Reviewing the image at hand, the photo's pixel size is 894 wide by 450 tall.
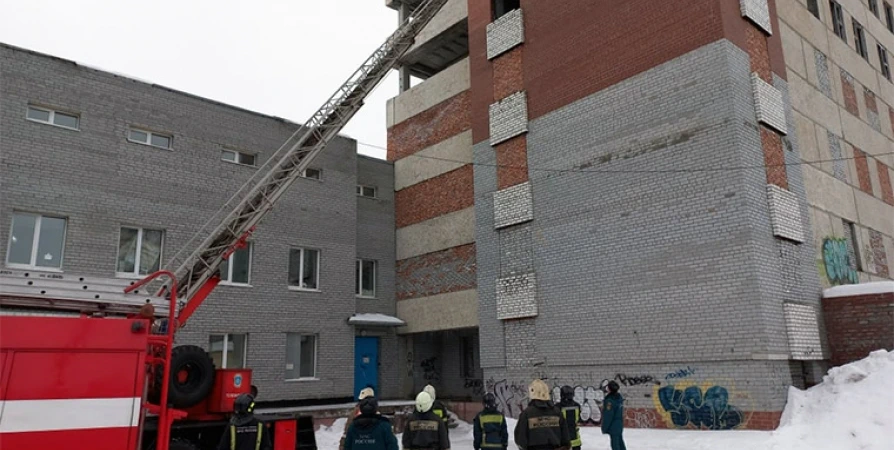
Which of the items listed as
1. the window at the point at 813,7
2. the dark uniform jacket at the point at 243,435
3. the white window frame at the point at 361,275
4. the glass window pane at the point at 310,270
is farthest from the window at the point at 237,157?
the window at the point at 813,7

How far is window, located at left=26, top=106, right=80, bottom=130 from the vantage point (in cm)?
1529

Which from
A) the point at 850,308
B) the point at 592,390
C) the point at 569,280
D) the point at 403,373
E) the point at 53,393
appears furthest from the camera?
the point at 403,373

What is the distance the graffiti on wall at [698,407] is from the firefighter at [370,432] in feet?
29.2

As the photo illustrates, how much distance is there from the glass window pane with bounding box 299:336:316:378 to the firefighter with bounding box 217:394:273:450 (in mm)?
12535

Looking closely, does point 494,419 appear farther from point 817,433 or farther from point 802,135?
point 802,135

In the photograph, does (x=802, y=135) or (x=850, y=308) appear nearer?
(x=850, y=308)

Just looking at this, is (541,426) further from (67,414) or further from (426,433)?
(67,414)

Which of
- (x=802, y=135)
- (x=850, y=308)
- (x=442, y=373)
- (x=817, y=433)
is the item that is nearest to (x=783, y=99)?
(x=802, y=135)

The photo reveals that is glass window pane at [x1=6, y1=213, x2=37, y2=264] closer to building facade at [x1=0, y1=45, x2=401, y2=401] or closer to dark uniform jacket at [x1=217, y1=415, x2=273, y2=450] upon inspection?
building facade at [x1=0, y1=45, x2=401, y2=401]

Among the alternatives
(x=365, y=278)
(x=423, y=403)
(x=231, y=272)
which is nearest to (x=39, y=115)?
(x=231, y=272)

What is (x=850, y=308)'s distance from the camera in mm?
13617

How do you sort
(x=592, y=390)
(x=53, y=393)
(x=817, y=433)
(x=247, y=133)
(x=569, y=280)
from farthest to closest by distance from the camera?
(x=247, y=133) → (x=569, y=280) → (x=592, y=390) → (x=817, y=433) → (x=53, y=393)

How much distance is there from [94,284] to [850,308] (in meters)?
14.8

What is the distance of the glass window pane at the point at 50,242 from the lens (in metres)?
14.8
